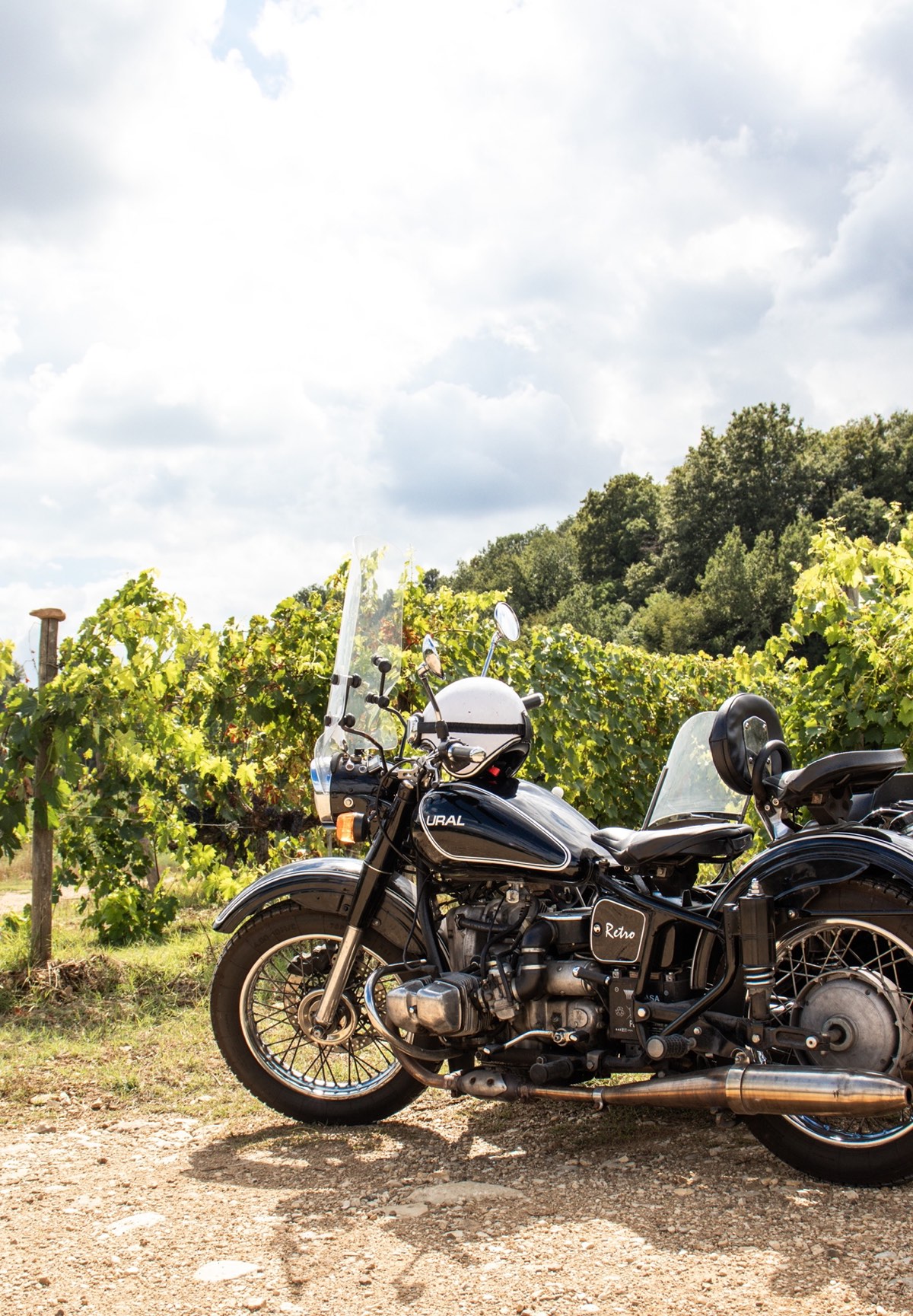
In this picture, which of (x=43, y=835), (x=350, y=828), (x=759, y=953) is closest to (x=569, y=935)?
(x=759, y=953)

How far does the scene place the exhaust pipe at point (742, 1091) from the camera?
3.08 meters

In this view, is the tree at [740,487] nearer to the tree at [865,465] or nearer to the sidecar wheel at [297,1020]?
the tree at [865,465]

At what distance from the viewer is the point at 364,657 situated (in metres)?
4.36

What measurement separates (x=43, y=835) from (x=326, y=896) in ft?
9.28

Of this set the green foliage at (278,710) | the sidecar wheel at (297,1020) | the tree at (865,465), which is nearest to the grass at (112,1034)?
the sidecar wheel at (297,1020)

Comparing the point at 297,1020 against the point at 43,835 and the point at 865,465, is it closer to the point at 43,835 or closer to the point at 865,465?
the point at 43,835

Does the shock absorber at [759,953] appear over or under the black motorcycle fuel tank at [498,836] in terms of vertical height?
under

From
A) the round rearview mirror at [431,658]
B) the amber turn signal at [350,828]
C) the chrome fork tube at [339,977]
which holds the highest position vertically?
the round rearview mirror at [431,658]

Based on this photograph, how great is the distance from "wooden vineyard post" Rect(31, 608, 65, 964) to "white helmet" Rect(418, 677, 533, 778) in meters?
3.14

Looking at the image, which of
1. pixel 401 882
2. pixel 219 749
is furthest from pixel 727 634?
pixel 401 882

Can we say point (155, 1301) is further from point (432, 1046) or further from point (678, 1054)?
point (678, 1054)

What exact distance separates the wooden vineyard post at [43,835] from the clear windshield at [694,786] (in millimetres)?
3538

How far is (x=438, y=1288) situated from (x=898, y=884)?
5.38 ft

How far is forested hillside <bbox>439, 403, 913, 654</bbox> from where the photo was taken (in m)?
54.6
